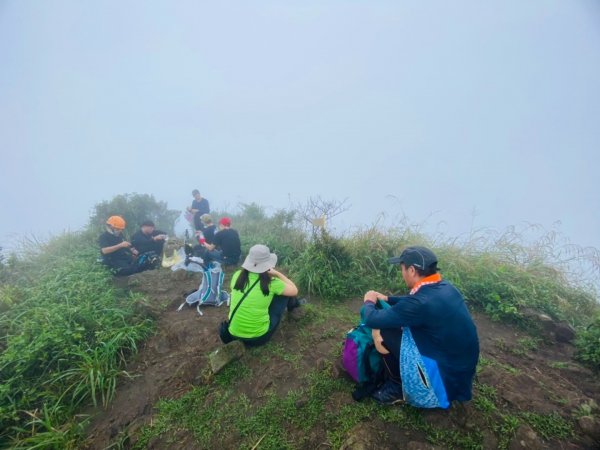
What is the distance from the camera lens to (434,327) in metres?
2.26

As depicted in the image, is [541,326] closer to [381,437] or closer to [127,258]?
[381,437]

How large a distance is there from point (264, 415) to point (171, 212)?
478 inches

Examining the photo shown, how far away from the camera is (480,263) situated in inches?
226

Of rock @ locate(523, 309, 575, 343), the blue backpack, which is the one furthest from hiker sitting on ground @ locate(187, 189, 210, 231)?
rock @ locate(523, 309, 575, 343)

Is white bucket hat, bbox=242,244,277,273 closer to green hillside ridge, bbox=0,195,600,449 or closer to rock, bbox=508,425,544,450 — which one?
green hillside ridge, bbox=0,195,600,449

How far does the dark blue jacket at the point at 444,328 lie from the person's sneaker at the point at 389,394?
1.53ft

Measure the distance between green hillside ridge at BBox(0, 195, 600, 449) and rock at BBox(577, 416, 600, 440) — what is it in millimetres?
94

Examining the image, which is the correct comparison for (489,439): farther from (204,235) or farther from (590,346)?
(204,235)

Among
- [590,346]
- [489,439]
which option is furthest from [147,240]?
[590,346]

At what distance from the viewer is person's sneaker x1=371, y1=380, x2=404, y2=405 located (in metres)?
2.64

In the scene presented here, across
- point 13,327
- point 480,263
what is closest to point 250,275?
point 13,327

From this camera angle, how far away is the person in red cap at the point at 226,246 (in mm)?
7215

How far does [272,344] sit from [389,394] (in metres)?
1.80

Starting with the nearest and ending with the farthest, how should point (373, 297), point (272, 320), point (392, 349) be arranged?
point (392, 349) < point (373, 297) < point (272, 320)
